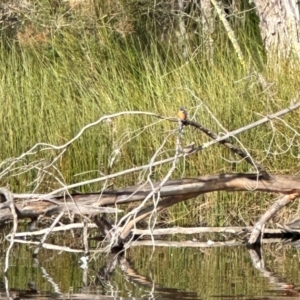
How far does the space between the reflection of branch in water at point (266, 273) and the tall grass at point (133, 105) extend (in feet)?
2.65

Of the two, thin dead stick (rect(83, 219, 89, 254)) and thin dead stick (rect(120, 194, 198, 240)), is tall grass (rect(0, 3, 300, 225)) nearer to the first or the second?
thin dead stick (rect(120, 194, 198, 240))

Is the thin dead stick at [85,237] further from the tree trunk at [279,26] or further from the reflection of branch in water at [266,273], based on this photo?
the tree trunk at [279,26]

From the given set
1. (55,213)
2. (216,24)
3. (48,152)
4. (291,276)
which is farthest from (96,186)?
(216,24)

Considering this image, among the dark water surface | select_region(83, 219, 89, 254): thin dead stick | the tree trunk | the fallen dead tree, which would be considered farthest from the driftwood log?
the tree trunk

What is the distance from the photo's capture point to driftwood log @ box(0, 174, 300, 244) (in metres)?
6.09

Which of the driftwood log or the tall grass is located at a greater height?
the tall grass

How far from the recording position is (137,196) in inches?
245

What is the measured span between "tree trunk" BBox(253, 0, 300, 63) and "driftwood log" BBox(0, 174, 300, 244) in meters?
2.33

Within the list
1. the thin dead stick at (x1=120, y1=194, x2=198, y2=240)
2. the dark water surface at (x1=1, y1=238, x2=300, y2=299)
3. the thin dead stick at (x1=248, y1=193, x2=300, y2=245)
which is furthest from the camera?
the thin dead stick at (x1=248, y1=193, x2=300, y2=245)

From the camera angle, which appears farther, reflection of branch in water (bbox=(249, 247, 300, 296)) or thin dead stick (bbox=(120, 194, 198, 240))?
thin dead stick (bbox=(120, 194, 198, 240))

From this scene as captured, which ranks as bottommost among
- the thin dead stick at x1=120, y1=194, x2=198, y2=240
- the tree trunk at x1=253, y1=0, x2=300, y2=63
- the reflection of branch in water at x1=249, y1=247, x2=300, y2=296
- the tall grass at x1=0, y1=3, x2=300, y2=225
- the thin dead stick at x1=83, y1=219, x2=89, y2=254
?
the reflection of branch in water at x1=249, y1=247, x2=300, y2=296

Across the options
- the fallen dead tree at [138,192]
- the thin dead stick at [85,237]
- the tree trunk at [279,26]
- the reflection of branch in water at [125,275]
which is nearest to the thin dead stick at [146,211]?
the fallen dead tree at [138,192]

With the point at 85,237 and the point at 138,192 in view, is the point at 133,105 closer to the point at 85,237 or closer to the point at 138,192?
the point at 138,192

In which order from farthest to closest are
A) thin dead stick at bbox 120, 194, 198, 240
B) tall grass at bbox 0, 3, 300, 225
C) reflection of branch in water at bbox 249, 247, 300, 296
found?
tall grass at bbox 0, 3, 300, 225
thin dead stick at bbox 120, 194, 198, 240
reflection of branch in water at bbox 249, 247, 300, 296
